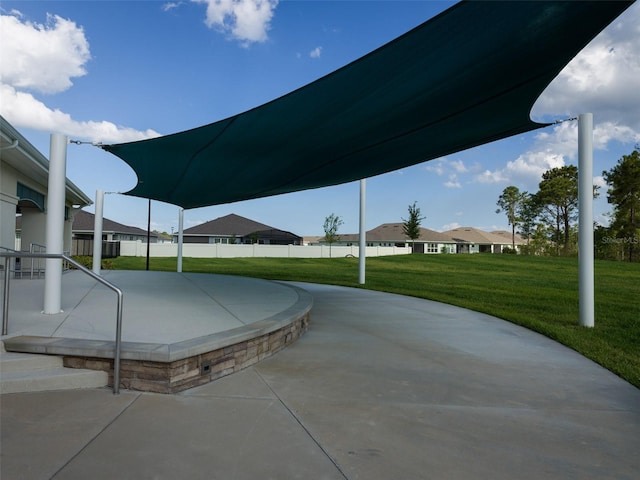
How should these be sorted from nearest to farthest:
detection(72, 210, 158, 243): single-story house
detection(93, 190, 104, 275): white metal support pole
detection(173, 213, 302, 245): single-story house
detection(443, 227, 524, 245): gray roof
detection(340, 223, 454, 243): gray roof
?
detection(93, 190, 104, 275): white metal support pole < detection(72, 210, 158, 243): single-story house < detection(173, 213, 302, 245): single-story house < detection(340, 223, 454, 243): gray roof < detection(443, 227, 524, 245): gray roof

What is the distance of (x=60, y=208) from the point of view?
4.77m

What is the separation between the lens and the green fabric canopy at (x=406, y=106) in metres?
3.13

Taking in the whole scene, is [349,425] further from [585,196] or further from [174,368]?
[585,196]

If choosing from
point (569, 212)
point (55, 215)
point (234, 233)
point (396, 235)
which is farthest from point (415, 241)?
point (55, 215)

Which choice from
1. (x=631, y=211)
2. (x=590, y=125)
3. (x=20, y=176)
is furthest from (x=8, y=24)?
(x=631, y=211)

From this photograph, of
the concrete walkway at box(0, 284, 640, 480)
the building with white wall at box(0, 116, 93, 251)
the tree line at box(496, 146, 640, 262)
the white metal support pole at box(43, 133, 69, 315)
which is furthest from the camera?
the tree line at box(496, 146, 640, 262)

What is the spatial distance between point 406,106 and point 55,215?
14.5ft

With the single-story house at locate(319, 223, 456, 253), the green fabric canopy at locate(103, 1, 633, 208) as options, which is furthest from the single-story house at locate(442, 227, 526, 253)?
the green fabric canopy at locate(103, 1, 633, 208)

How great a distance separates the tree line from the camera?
99.2 feet

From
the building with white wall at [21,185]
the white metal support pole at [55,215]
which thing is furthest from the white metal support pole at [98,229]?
the white metal support pole at [55,215]

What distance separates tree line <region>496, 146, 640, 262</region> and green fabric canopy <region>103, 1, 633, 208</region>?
105ft

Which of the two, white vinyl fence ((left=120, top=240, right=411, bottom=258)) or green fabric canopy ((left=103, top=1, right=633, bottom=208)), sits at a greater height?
green fabric canopy ((left=103, top=1, right=633, bottom=208))

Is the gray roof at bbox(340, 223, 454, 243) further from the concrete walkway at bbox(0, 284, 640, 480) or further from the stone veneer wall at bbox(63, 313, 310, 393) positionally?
the stone veneer wall at bbox(63, 313, 310, 393)

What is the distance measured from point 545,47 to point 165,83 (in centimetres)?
854
